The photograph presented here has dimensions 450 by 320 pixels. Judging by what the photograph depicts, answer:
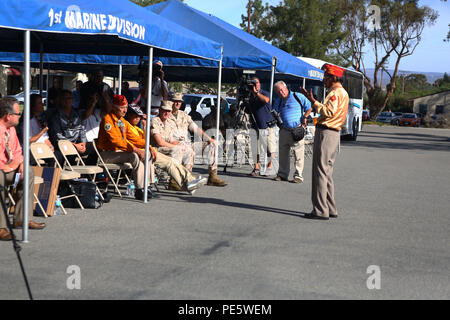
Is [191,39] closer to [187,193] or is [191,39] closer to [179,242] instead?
[187,193]

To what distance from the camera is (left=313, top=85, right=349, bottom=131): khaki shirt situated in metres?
8.26

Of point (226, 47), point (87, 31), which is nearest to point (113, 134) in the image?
point (87, 31)

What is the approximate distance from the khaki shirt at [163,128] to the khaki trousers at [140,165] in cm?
77

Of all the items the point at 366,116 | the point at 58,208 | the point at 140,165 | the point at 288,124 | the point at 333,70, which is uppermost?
the point at 366,116

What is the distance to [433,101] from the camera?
329 ft

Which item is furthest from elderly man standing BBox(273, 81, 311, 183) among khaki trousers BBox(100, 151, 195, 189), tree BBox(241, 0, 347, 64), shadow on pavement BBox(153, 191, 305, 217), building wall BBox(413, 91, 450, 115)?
building wall BBox(413, 91, 450, 115)

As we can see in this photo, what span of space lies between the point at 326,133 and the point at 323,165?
1.40ft

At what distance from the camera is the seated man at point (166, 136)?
10383mm

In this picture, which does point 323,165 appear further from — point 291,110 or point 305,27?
point 305,27

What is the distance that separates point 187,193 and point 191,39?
256cm

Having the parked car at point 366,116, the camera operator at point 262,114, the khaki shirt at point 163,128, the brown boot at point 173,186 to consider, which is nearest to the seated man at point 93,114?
the khaki shirt at point 163,128

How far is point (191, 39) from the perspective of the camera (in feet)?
32.0
